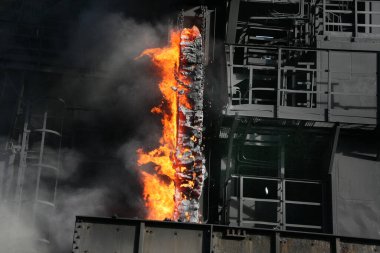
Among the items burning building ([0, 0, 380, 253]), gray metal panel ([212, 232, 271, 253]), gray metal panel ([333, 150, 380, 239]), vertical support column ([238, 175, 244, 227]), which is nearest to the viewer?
gray metal panel ([212, 232, 271, 253])

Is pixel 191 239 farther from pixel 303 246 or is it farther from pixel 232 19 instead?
pixel 232 19

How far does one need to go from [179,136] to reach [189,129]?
30cm

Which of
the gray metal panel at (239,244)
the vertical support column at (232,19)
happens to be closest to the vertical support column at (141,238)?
the gray metal panel at (239,244)

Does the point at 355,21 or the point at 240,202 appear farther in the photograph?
the point at 355,21

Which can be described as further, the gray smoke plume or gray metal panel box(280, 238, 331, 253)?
the gray smoke plume

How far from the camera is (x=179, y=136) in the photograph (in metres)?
14.8

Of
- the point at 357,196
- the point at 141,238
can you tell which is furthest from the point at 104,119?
the point at 357,196

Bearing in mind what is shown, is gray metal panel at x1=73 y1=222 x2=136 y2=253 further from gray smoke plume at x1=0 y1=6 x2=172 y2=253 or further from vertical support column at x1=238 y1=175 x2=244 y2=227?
gray smoke plume at x1=0 y1=6 x2=172 y2=253

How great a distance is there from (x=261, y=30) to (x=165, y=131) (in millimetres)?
3918

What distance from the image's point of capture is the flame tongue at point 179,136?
14.4m

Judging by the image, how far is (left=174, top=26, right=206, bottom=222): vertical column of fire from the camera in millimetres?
14331

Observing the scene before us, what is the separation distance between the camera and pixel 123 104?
1586cm

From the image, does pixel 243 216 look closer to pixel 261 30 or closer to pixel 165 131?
pixel 165 131

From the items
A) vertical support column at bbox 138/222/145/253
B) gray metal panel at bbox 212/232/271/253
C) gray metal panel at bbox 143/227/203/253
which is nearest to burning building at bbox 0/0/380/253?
gray metal panel at bbox 212/232/271/253
